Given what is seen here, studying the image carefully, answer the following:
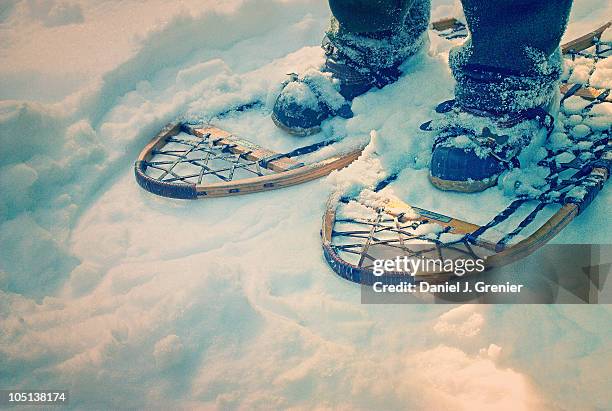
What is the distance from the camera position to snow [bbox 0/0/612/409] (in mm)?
1399

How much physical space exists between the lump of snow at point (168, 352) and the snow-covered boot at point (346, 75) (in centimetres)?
123

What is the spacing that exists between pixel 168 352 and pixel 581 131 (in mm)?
1618

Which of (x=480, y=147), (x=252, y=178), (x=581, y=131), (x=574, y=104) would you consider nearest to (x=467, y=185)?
(x=480, y=147)

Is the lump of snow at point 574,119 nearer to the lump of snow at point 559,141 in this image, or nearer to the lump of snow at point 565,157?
the lump of snow at point 559,141

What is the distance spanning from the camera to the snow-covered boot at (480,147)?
6.40 feet

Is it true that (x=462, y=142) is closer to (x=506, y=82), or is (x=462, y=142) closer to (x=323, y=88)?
(x=506, y=82)

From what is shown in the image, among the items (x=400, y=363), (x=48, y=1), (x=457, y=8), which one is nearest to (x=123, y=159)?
(x=48, y=1)

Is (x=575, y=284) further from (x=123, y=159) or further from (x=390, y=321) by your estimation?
(x=123, y=159)

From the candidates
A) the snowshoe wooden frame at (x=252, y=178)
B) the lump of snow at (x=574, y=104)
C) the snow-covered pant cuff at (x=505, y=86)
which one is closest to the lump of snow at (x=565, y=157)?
the snow-covered pant cuff at (x=505, y=86)

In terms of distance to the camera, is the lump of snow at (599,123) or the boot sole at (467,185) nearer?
the boot sole at (467,185)

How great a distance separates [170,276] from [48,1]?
2.25 m

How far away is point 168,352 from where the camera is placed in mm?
1480

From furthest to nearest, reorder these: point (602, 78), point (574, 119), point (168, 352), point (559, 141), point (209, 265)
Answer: point (602, 78)
point (574, 119)
point (559, 141)
point (209, 265)
point (168, 352)

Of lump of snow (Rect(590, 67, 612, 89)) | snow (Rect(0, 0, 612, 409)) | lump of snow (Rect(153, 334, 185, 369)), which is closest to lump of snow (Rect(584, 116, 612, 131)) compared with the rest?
snow (Rect(0, 0, 612, 409))
